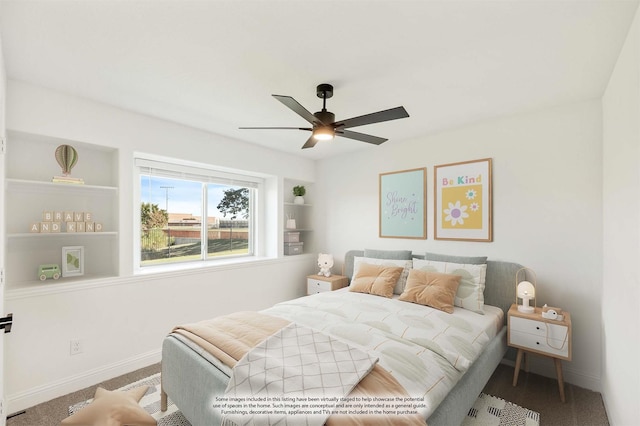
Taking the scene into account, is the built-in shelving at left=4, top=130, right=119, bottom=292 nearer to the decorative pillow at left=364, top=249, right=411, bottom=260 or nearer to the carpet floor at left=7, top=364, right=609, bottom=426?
the carpet floor at left=7, top=364, right=609, bottom=426

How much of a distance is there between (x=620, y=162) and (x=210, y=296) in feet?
12.3

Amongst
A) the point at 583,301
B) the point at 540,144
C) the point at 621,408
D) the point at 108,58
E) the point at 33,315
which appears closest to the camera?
the point at 621,408

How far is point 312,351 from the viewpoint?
5.54ft

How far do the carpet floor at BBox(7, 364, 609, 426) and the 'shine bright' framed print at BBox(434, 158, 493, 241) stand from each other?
4.33 ft

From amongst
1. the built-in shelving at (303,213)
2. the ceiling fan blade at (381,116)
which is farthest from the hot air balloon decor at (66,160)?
the built-in shelving at (303,213)

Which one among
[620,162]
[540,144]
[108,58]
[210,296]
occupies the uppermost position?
[108,58]

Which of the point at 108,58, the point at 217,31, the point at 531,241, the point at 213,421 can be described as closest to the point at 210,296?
the point at 213,421

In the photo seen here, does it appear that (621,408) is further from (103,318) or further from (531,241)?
(103,318)

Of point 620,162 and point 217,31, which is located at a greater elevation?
point 217,31

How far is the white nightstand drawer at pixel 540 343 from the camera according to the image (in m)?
2.32

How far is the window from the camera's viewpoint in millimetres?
3436

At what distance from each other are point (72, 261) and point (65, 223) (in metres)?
0.34

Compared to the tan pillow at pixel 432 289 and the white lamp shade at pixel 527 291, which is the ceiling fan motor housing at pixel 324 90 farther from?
the white lamp shade at pixel 527 291

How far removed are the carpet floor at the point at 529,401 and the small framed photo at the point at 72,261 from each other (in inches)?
38.9
